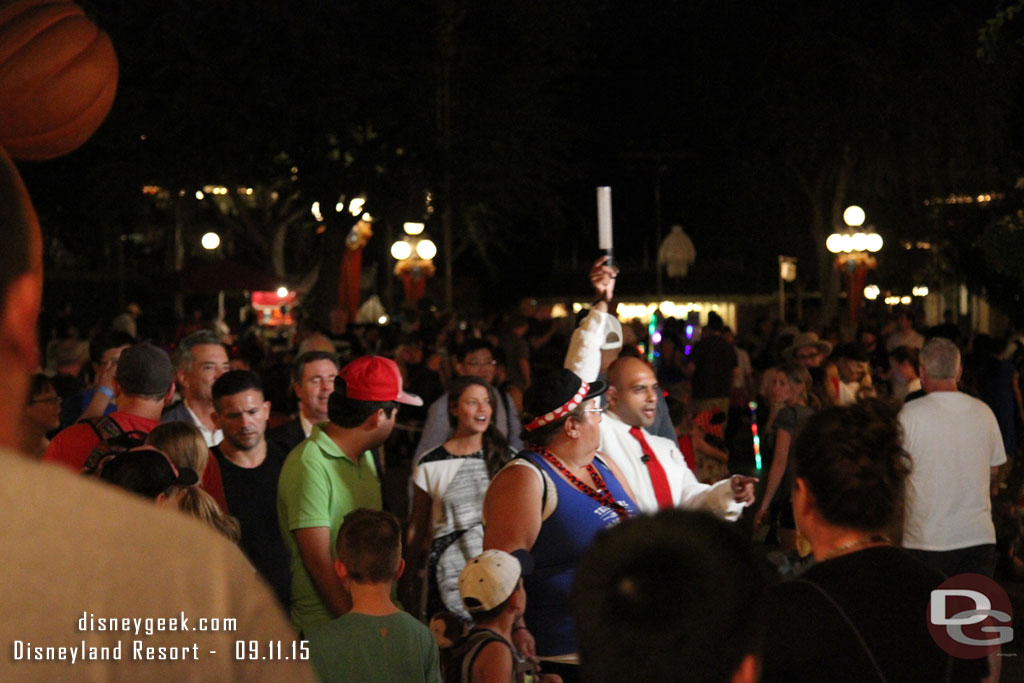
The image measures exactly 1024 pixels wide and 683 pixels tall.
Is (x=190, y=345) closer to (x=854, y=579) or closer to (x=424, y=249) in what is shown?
(x=854, y=579)

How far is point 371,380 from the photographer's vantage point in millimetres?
5371

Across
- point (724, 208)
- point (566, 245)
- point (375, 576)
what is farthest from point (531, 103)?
point (566, 245)

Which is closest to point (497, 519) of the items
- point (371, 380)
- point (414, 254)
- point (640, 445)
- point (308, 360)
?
point (371, 380)

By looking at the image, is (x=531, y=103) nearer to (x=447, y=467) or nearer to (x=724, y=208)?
(x=724, y=208)

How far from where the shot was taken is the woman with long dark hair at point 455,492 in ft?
18.6

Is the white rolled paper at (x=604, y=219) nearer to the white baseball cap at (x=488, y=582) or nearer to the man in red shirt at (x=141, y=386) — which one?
the man in red shirt at (x=141, y=386)

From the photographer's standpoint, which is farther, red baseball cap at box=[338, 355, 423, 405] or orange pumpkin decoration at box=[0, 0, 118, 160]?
red baseball cap at box=[338, 355, 423, 405]

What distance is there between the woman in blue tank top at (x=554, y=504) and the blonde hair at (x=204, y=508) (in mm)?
893

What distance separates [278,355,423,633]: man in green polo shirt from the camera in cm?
488

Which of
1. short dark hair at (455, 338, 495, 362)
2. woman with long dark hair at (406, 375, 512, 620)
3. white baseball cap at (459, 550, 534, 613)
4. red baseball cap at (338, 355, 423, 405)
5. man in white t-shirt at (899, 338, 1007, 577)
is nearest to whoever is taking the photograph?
white baseball cap at (459, 550, 534, 613)

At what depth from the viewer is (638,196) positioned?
5566cm

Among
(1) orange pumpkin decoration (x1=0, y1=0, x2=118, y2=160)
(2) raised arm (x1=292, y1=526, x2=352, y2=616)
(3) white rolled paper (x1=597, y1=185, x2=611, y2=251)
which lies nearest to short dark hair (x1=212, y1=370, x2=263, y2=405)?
(2) raised arm (x1=292, y1=526, x2=352, y2=616)

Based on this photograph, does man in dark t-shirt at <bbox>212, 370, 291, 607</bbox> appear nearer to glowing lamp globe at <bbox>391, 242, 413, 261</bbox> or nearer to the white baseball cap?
the white baseball cap

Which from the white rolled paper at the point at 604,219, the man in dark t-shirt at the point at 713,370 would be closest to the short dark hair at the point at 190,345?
the white rolled paper at the point at 604,219
